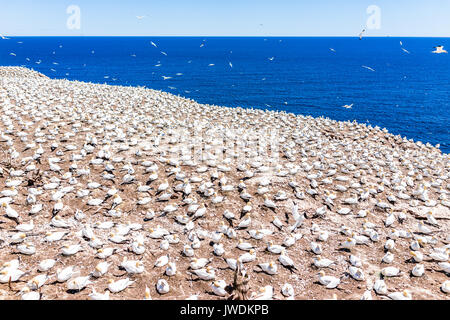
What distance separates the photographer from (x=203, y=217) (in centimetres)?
1072

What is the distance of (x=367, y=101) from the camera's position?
60.7 meters

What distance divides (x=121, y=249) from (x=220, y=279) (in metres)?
3.24

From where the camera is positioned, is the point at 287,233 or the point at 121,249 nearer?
the point at 121,249

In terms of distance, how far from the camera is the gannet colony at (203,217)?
7.62 m

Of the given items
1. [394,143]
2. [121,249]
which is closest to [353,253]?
[121,249]

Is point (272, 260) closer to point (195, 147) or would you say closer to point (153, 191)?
point (153, 191)

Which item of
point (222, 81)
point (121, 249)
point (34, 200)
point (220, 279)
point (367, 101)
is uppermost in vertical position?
point (222, 81)

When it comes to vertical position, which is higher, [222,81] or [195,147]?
[222,81]

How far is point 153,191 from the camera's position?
12.0m

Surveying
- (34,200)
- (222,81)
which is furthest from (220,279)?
(222,81)

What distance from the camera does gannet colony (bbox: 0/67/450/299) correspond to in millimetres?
7621

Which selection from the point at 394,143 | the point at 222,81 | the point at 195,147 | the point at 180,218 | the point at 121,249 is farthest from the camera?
the point at 222,81

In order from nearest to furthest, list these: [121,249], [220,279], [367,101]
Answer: [220,279]
[121,249]
[367,101]

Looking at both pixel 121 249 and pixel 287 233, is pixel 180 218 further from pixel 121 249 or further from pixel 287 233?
pixel 287 233
